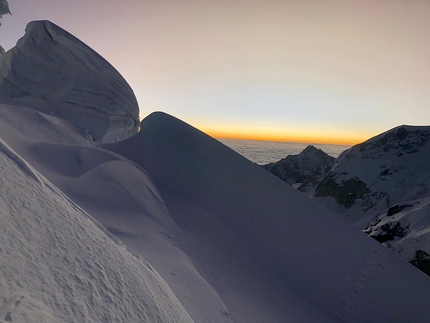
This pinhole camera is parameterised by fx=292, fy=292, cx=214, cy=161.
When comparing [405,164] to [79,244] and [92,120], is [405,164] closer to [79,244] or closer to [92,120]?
[92,120]

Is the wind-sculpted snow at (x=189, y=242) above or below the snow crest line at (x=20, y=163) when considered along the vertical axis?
below

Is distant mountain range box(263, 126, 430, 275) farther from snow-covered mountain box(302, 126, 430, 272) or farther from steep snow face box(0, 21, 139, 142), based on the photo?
steep snow face box(0, 21, 139, 142)

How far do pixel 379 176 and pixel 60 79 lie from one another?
25.3m

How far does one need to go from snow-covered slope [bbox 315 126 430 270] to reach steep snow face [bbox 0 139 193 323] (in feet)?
69.0

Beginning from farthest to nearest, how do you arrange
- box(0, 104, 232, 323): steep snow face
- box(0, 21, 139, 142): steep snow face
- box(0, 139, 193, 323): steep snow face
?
1. box(0, 21, 139, 142): steep snow face
2. box(0, 104, 232, 323): steep snow face
3. box(0, 139, 193, 323): steep snow face

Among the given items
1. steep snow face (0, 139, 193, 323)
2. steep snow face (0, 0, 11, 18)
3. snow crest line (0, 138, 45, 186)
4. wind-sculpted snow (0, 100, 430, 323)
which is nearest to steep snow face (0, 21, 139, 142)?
steep snow face (0, 0, 11, 18)

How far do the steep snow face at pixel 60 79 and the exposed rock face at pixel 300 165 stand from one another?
3191 cm

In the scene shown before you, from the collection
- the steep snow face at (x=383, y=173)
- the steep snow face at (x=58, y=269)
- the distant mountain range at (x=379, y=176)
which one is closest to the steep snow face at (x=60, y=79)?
the steep snow face at (x=58, y=269)

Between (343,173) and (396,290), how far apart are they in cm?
2459

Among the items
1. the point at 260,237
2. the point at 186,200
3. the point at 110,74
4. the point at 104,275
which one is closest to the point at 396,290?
the point at 260,237

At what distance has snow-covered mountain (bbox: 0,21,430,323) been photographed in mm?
1895

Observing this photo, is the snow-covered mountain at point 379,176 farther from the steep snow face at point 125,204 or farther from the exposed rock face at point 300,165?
the steep snow face at point 125,204

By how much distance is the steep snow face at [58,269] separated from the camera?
1.60 meters

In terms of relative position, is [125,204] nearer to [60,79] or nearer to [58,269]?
[58,269]
